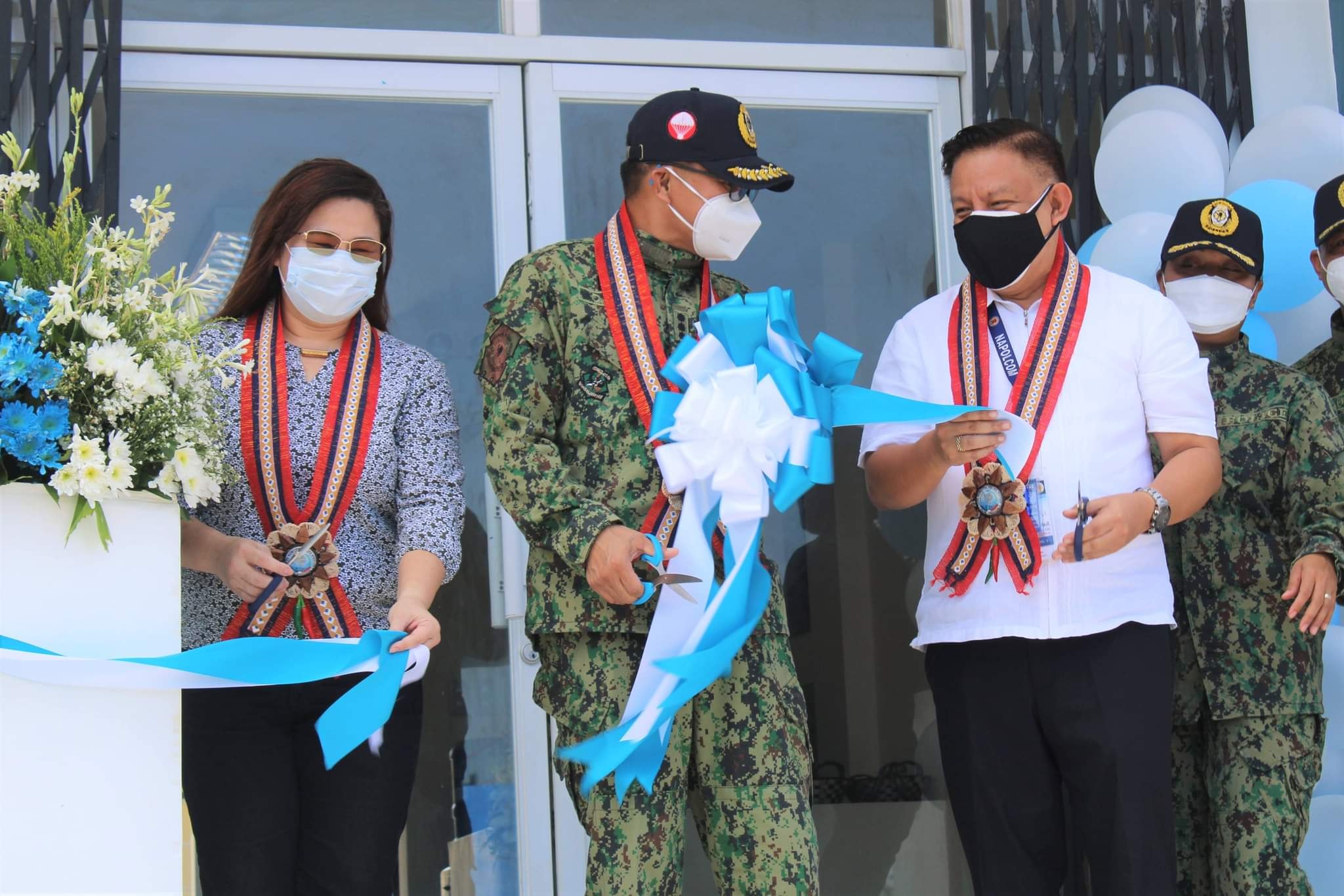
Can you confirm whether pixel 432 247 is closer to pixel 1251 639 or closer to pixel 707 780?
pixel 707 780

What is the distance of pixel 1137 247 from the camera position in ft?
11.7

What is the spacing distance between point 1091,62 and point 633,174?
1928mm

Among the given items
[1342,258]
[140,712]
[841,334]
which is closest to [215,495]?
[140,712]

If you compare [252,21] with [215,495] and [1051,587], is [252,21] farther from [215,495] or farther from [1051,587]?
[1051,587]

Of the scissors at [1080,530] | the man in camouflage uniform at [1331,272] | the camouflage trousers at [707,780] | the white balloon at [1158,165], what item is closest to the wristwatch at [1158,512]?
the scissors at [1080,530]

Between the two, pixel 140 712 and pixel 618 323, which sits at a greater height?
pixel 618 323

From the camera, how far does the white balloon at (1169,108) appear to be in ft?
12.9

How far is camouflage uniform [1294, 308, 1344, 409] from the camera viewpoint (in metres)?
3.48

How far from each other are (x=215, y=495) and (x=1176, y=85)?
9.80 ft

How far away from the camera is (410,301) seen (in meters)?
3.83

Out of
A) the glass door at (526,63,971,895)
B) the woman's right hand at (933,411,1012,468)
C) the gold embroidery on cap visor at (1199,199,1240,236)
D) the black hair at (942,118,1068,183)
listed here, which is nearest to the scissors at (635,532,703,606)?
the woman's right hand at (933,411,1012,468)

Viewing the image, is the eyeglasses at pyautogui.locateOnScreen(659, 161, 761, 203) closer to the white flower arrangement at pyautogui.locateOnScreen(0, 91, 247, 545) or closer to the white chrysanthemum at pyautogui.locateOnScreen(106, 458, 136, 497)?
the white flower arrangement at pyautogui.locateOnScreen(0, 91, 247, 545)

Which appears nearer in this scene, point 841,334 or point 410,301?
point 410,301

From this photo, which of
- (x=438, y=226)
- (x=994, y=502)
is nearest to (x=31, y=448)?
(x=994, y=502)
